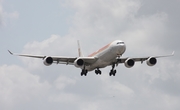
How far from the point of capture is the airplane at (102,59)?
98.4 m

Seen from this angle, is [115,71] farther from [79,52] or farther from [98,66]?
[79,52]

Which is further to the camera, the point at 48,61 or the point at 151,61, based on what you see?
the point at 151,61

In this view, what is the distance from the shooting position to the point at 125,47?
98.4 meters

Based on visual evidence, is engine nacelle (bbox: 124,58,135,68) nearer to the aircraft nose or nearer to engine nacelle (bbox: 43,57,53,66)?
the aircraft nose

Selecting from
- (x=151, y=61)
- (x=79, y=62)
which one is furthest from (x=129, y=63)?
(x=79, y=62)

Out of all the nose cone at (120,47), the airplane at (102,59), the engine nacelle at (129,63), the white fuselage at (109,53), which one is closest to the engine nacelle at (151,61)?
the airplane at (102,59)

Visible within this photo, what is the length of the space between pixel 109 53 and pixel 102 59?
271 centimetres

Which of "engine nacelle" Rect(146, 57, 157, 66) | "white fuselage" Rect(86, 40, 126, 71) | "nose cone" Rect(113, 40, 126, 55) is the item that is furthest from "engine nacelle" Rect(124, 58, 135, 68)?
"nose cone" Rect(113, 40, 126, 55)

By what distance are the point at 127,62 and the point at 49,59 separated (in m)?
13.6

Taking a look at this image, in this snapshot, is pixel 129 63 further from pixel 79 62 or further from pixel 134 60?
pixel 79 62

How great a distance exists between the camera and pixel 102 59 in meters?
101

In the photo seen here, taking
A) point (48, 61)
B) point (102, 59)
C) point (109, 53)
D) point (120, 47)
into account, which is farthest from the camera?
point (48, 61)

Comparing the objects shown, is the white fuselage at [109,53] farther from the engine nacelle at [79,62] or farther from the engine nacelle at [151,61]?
the engine nacelle at [151,61]

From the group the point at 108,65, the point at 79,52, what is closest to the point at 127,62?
the point at 108,65
